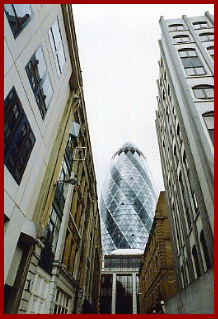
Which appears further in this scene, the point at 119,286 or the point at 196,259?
the point at 119,286

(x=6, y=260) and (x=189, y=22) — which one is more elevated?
(x=189, y=22)

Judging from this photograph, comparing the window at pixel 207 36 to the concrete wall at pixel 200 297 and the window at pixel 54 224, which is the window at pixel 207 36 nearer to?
the window at pixel 54 224

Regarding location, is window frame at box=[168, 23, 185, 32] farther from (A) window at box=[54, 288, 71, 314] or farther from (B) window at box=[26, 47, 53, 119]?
(A) window at box=[54, 288, 71, 314]

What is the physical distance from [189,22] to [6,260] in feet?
98.5

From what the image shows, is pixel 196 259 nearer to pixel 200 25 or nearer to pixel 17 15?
pixel 17 15

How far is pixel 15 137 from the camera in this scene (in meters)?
8.30

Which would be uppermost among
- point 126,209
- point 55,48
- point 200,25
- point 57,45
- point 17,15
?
point 126,209

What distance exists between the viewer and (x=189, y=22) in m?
26.0

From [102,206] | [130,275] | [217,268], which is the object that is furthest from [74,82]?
[102,206]

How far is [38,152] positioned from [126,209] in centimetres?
11116

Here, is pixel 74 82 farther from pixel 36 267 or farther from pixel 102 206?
pixel 102 206

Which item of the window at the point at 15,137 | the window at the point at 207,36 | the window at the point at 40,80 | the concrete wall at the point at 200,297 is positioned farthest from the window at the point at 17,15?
the window at the point at 207,36

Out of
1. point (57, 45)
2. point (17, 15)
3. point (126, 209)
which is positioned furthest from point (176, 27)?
point (126, 209)

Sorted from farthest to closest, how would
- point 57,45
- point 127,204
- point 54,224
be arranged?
point 127,204, point 54,224, point 57,45
